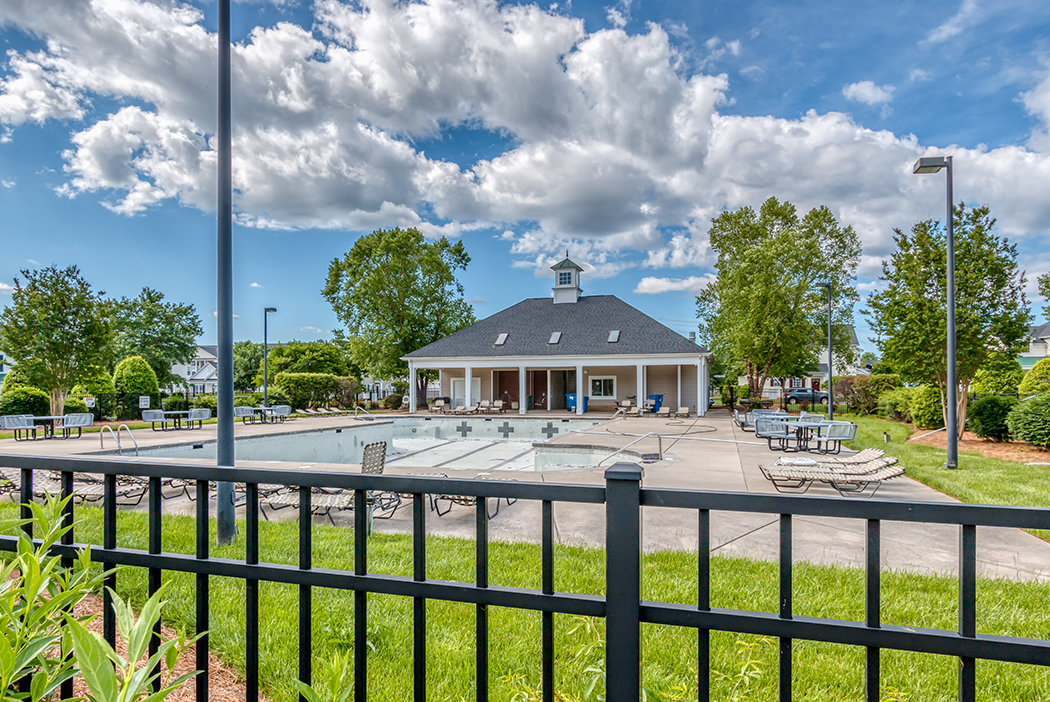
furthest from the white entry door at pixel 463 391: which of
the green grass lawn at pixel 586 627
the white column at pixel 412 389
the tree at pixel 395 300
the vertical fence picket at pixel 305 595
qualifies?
the vertical fence picket at pixel 305 595

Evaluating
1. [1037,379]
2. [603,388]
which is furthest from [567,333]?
[1037,379]

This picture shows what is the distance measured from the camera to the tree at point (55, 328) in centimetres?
1808

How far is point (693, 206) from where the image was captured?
3316 cm

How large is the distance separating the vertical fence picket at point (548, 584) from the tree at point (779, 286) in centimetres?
2819

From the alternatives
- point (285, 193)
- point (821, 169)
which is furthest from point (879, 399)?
point (285, 193)

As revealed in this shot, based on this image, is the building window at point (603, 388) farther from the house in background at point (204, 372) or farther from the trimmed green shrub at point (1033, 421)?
the house in background at point (204, 372)

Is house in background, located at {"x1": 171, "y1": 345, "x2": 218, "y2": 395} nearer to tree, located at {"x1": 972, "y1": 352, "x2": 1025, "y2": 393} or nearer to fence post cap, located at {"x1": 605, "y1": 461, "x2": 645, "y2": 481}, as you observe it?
tree, located at {"x1": 972, "y1": 352, "x2": 1025, "y2": 393}

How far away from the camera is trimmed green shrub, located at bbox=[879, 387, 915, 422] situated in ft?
65.3

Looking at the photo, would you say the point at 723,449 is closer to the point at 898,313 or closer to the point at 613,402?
the point at 898,313

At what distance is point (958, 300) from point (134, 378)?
30.2 metres

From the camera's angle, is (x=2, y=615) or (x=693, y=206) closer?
(x=2, y=615)

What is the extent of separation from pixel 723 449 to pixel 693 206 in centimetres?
2470

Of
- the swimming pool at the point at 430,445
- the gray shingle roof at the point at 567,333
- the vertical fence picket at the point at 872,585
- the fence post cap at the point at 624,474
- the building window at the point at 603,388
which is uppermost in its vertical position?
the gray shingle roof at the point at 567,333

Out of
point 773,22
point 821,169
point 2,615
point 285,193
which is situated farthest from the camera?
point 821,169
